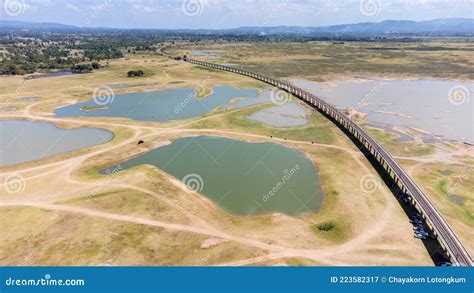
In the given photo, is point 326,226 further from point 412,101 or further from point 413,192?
point 412,101

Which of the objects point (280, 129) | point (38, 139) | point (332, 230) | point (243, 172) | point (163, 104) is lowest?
point (332, 230)

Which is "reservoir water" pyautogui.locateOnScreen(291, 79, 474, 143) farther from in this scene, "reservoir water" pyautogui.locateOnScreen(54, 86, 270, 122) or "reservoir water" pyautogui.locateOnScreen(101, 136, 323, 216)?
"reservoir water" pyautogui.locateOnScreen(101, 136, 323, 216)

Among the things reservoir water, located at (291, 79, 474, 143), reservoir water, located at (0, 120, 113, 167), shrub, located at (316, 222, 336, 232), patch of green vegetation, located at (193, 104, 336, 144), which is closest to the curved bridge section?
patch of green vegetation, located at (193, 104, 336, 144)

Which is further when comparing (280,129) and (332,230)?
(280,129)

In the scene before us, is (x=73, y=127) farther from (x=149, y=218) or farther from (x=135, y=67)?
(x=135, y=67)

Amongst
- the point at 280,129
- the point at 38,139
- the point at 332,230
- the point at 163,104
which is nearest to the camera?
the point at 332,230

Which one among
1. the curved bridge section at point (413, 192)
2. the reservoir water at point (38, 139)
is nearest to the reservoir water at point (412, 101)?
the curved bridge section at point (413, 192)

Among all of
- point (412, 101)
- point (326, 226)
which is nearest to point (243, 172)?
point (326, 226)

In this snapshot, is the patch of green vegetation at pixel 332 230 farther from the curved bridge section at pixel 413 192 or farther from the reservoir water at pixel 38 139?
the reservoir water at pixel 38 139
